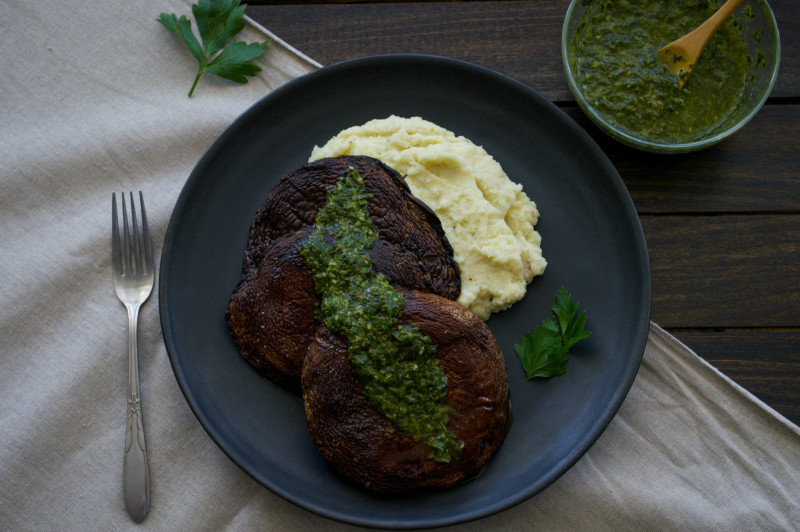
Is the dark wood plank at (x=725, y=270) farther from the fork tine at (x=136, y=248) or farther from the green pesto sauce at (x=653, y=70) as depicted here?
the fork tine at (x=136, y=248)

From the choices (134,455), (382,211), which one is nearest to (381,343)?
(382,211)

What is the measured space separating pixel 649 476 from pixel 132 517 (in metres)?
3.30

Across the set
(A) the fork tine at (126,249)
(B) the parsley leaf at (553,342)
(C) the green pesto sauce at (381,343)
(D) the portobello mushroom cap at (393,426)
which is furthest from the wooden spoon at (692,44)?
(A) the fork tine at (126,249)

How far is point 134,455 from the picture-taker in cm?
389

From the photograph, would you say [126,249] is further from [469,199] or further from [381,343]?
[469,199]

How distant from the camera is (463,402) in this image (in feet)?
11.4

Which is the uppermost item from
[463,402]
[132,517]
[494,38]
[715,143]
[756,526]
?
[494,38]

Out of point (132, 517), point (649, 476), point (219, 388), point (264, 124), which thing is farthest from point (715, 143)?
point (132, 517)

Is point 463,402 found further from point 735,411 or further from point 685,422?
point 735,411

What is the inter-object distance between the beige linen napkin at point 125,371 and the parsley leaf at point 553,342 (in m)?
0.61

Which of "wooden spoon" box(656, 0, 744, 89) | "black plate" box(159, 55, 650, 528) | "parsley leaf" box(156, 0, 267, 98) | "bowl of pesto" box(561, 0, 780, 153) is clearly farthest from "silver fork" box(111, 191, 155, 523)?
"wooden spoon" box(656, 0, 744, 89)

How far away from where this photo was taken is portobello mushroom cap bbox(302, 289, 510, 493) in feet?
11.3

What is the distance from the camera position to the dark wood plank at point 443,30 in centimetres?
449

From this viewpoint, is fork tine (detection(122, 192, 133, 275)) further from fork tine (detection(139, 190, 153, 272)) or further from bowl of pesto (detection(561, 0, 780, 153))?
bowl of pesto (detection(561, 0, 780, 153))
